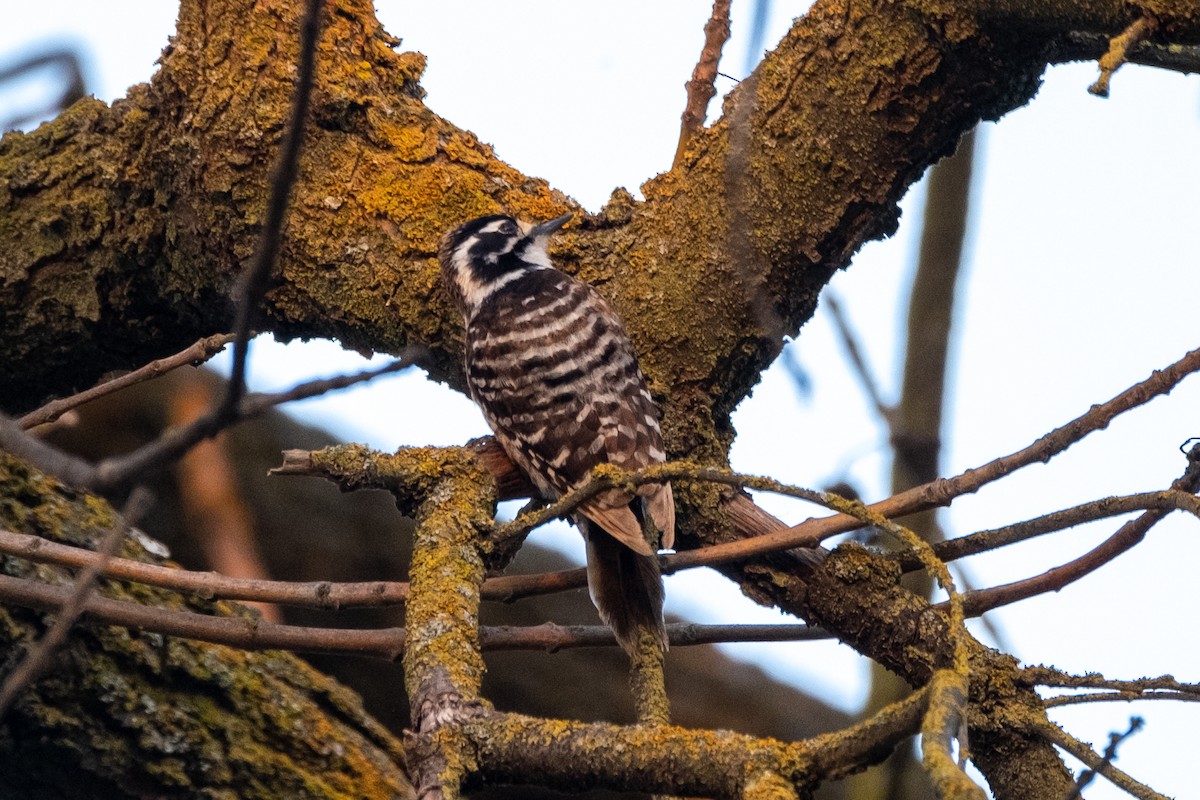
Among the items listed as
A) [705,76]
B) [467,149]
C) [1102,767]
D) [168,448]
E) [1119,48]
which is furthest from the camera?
[467,149]

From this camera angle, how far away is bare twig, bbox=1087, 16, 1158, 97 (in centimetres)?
195

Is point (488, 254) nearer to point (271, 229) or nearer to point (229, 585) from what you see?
point (229, 585)

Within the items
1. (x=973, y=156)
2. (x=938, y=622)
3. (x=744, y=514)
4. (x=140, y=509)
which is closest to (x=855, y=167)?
(x=744, y=514)

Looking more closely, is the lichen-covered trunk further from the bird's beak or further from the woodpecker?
the bird's beak

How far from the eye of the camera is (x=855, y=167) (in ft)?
9.55

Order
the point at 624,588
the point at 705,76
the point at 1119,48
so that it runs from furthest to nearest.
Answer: the point at 705,76
the point at 624,588
the point at 1119,48

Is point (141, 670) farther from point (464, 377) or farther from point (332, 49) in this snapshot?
point (332, 49)

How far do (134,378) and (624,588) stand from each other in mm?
1233

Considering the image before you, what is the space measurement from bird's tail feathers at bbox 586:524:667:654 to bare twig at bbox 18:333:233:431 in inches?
38.0

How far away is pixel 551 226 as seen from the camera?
3387mm

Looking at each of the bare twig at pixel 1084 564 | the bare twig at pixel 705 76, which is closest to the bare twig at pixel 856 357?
the bare twig at pixel 705 76

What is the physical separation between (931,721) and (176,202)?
2.71 metres

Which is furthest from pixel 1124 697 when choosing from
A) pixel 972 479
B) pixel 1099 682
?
pixel 972 479

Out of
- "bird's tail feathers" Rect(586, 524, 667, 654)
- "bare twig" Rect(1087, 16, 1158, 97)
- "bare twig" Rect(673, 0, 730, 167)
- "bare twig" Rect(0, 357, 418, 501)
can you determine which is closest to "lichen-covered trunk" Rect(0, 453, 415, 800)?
"bird's tail feathers" Rect(586, 524, 667, 654)
